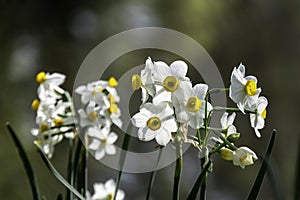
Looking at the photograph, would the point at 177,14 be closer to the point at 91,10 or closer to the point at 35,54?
the point at 91,10

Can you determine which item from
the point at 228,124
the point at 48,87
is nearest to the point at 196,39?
the point at 48,87

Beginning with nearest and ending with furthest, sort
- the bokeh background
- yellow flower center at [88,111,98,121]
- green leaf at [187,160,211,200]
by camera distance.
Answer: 1. green leaf at [187,160,211,200]
2. yellow flower center at [88,111,98,121]
3. the bokeh background

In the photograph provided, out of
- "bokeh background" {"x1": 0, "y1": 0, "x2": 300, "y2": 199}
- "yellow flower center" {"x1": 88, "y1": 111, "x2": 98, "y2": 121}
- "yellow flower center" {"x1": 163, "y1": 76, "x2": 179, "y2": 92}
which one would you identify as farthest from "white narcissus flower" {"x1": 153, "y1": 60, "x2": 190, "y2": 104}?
"bokeh background" {"x1": 0, "y1": 0, "x2": 300, "y2": 199}

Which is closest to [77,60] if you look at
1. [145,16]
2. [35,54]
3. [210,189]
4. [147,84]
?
[35,54]

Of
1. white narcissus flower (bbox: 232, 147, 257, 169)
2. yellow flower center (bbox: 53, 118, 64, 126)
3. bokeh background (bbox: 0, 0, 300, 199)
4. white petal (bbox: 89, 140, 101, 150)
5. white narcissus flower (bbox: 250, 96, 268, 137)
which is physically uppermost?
bokeh background (bbox: 0, 0, 300, 199)

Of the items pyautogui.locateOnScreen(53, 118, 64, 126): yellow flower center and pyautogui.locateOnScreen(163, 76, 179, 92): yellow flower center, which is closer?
pyautogui.locateOnScreen(163, 76, 179, 92): yellow flower center

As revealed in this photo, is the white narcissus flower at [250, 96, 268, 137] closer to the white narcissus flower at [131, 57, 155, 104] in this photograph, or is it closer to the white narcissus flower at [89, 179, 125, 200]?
the white narcissus flower at [131, 57, 155, 104]

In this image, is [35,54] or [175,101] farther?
[35,54]
